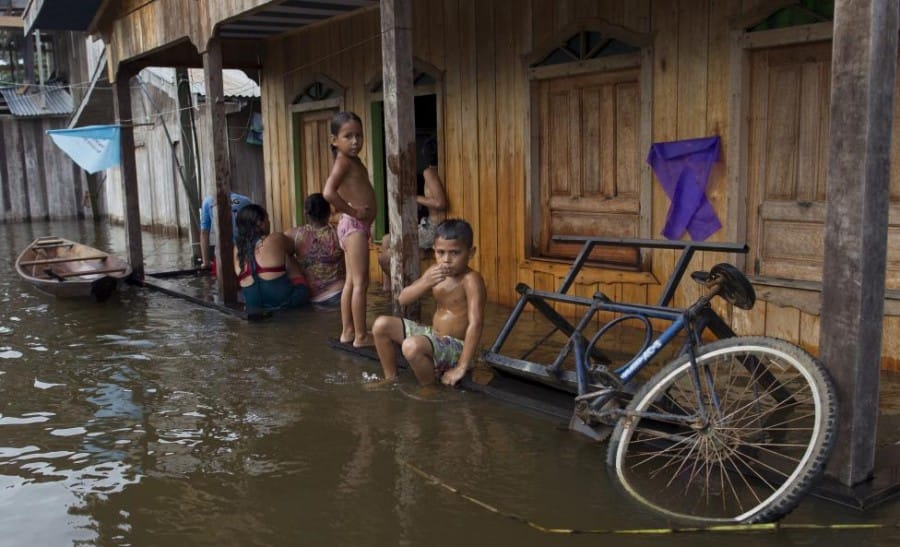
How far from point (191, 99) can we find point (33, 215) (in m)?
11.3

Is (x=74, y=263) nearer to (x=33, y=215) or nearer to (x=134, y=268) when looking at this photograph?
(x=134, y=268)

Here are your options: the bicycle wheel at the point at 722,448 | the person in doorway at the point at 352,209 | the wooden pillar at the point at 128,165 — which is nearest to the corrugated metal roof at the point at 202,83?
the wooden pillar at the point at 128,165

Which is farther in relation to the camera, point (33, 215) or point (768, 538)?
point (33, 215)

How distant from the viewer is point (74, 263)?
427 inches

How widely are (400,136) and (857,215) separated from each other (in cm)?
330

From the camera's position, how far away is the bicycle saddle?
3674mm

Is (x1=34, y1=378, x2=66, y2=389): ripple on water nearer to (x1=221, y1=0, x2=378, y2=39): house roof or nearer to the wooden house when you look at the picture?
the wooden house

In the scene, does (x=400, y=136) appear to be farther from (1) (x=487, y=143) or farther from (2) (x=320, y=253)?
(2) (x=320, y=253)

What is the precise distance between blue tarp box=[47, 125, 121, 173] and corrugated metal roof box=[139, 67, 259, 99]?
3.91 meters

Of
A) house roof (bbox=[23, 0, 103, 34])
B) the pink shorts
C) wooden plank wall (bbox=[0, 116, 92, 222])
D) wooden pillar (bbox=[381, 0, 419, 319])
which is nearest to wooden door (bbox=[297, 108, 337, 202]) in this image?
house roof (bbox=[23, 0, 103, 34])

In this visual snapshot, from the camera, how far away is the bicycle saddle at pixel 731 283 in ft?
12.1

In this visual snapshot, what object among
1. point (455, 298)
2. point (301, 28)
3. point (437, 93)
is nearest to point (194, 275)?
point (301, 28)

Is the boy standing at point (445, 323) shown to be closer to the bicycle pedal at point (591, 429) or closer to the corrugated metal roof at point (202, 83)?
the bicycle pedal at point (591, 429)

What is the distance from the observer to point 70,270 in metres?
10.5
